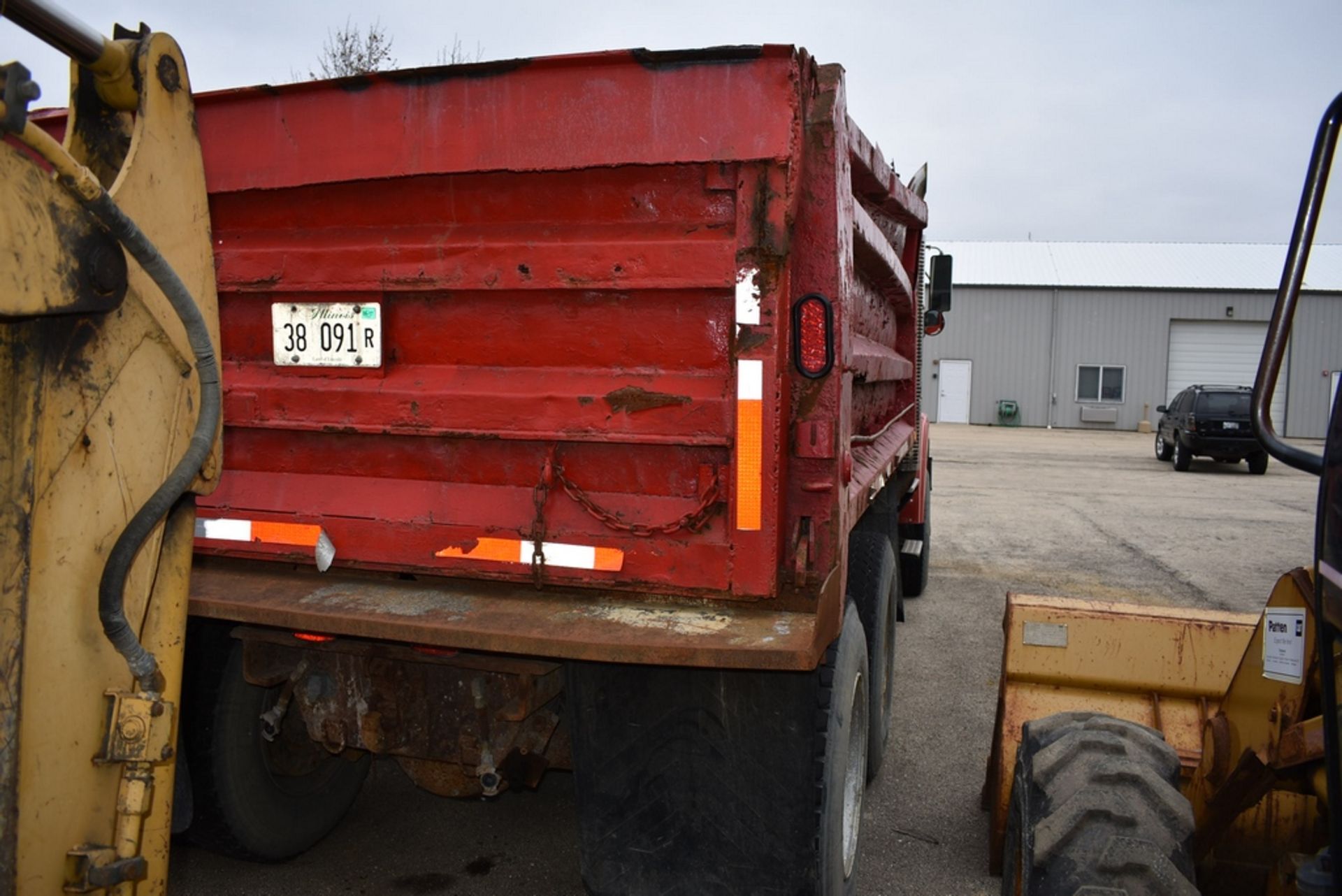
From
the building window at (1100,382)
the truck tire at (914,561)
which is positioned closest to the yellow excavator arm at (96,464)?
the truck tire at (914,561)

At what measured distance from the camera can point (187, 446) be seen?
183 centimetres

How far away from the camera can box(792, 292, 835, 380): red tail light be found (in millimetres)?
2668

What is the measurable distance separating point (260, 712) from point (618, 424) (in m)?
1.92

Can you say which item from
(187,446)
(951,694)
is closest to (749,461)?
(187,446)

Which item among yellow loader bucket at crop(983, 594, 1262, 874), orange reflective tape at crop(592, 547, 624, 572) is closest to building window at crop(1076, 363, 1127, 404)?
yellow loader bucket at crop(983, 594, 1262, 874)

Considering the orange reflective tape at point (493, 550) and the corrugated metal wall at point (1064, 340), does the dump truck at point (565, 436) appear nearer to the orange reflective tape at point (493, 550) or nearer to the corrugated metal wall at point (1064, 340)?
the orange reflective tape at point (493, 550)

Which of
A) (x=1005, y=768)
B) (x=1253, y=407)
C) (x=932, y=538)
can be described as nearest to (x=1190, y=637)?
(x=1005, y=768)

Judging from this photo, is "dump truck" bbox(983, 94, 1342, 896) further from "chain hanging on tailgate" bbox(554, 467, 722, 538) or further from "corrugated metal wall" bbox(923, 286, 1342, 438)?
"corrugated metal wall" bbox(923, 286, 1342, 438)

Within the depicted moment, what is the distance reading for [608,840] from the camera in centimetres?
279

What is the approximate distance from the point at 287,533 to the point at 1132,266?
37.0m

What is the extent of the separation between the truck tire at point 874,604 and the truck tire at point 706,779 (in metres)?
1.33

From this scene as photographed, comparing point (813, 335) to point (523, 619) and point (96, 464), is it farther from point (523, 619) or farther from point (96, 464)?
point (96, 464)

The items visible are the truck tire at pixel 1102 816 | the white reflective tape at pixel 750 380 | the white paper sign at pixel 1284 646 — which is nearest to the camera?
the white paper sign at pixel 1284 646

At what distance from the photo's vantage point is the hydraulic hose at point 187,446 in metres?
1.54
